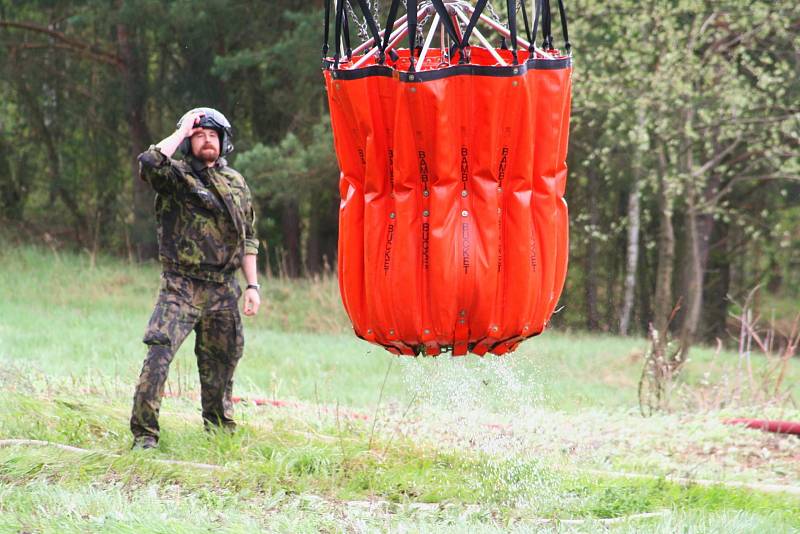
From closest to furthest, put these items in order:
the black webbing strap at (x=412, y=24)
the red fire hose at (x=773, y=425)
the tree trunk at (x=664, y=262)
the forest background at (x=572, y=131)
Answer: the black webbing strap at (x=412, y=24) → the red fire hose at (x=773, y=425) → the forest background at (x=572, y=131) → the tree trunk at (x=664, y=262)

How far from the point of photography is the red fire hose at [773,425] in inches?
315

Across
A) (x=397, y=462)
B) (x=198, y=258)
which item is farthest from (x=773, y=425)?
(x=198, y=258)

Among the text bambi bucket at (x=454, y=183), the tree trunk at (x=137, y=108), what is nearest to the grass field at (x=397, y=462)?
the text bambi bucket at (x=454, y=183)

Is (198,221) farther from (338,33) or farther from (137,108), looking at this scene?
(137,108)

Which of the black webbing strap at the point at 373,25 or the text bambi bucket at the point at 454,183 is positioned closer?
the text bambi bucket at the point at 454,183

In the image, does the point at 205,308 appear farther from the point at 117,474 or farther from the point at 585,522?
the point at 585,522

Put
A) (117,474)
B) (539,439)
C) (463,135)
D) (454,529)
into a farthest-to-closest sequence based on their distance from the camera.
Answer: (539,439) → (117,474) → (454,529) → (463,135)

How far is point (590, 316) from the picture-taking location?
25469 mm

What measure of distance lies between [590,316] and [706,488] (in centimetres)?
1970

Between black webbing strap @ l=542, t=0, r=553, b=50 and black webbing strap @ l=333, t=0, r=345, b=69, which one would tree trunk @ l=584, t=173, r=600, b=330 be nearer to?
black webbing strap @ l=542, t=0, r=553, b=50

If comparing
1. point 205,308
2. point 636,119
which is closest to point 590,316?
point 636,119

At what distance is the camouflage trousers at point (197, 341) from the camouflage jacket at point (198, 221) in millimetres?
93

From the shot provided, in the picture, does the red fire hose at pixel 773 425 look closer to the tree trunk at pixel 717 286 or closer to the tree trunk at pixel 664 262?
the tree trunk at pixel 664 262

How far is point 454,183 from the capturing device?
446cm
